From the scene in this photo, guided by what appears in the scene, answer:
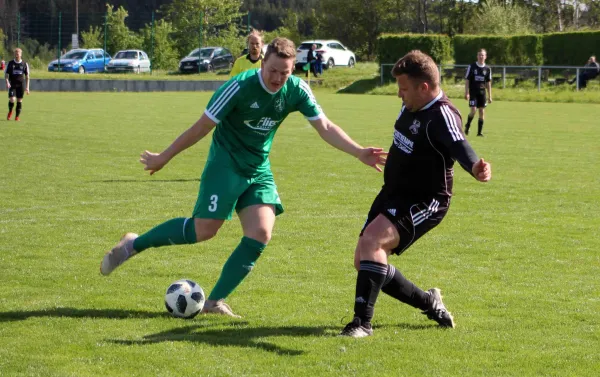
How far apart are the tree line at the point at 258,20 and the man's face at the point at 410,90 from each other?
45.1 meters

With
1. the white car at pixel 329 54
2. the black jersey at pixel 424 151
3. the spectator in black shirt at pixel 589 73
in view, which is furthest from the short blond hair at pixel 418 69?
the white car at pixel 329 54

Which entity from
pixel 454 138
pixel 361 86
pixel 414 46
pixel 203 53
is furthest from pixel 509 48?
pixel 454 138

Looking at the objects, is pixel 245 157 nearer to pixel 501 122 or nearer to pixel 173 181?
pixel 173 181

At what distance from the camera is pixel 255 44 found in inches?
463

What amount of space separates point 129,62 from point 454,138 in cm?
4422

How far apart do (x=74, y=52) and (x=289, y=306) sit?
44069 millimetres

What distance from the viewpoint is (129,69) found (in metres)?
47.7

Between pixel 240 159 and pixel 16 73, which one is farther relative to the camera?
pixel 16 73

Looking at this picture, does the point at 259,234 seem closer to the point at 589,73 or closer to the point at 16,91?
the point at 16,91

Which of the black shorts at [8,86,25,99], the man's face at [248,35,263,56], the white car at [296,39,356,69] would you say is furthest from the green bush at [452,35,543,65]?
the man's face at [248,35,263,56]

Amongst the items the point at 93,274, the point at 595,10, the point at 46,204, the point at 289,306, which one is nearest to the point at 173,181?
the point at 46,204

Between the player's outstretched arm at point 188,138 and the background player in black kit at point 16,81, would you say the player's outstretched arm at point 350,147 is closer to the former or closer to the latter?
the player's outstretched arm at point 188,138

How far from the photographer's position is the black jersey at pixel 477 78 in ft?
71.8

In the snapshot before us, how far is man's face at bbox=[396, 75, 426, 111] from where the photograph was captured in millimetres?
5215
